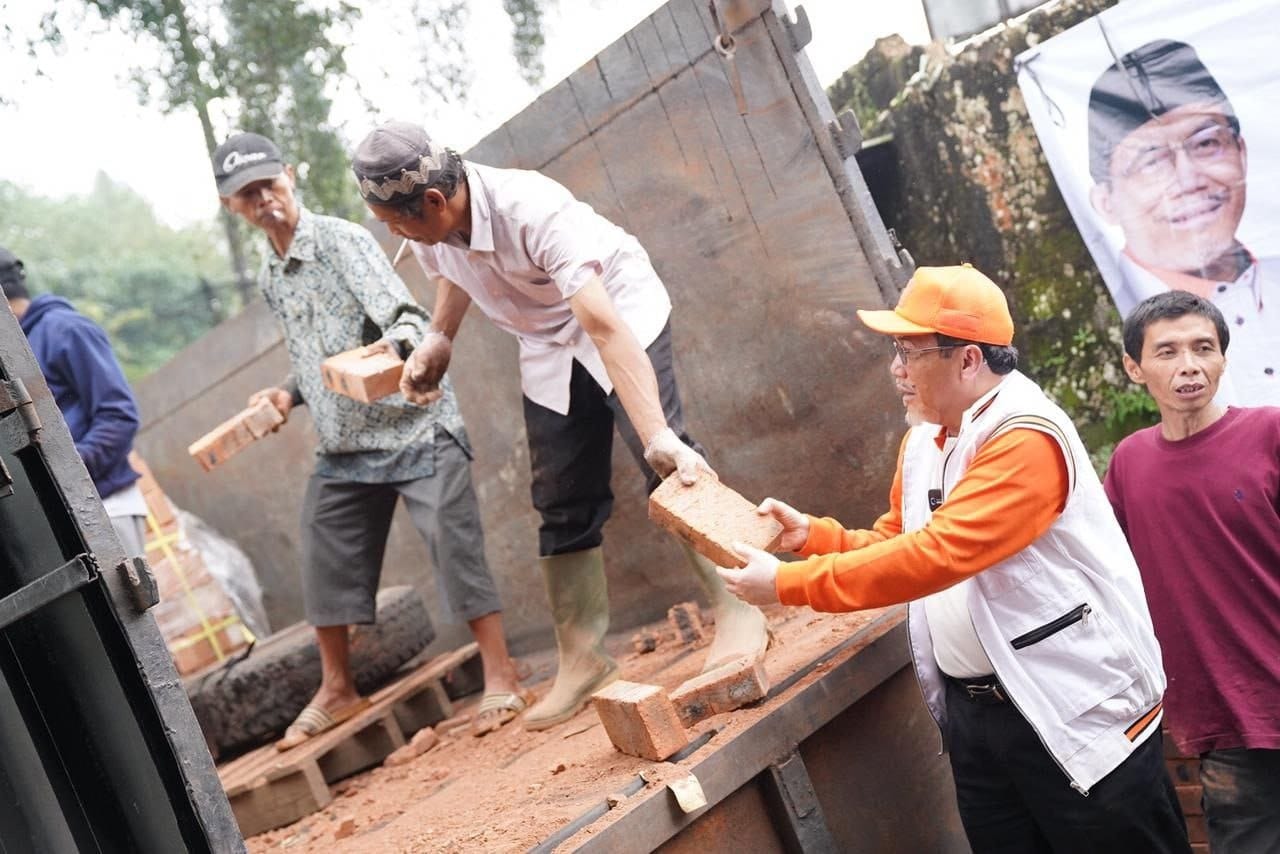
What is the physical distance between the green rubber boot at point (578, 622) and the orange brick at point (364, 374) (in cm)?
75

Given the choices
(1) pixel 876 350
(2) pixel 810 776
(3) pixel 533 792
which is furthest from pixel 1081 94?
(3) pixel 533 792

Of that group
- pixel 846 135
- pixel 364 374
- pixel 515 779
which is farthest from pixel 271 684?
pixel 846 135

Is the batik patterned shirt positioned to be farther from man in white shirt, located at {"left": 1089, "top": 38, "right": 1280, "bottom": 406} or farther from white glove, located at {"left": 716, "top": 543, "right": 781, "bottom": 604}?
man in white shirt, located at {"left": 1089, "top": 38, "right": 1280, "bottom": 406}

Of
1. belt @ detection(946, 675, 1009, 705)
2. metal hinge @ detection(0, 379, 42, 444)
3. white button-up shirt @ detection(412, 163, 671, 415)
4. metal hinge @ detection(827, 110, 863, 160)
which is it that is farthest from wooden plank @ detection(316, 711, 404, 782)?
metal hinge @ detection(827, 110, 863, 160)

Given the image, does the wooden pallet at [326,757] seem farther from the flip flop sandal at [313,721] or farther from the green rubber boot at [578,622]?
the green rubber boot at [578,622]

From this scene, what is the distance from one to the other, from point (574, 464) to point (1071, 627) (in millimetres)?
1797

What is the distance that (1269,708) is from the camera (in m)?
2.76

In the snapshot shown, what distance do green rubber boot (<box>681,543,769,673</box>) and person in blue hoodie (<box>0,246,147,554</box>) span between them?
2275 millimetres

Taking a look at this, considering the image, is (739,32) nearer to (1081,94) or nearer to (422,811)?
(1081,94)

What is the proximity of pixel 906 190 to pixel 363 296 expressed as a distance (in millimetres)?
2865

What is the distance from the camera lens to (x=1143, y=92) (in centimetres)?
459

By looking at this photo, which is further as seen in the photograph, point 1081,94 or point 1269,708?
point 1081,94

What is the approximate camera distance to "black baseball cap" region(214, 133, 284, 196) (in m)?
4.09

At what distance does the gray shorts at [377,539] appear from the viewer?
4109 millimetres
